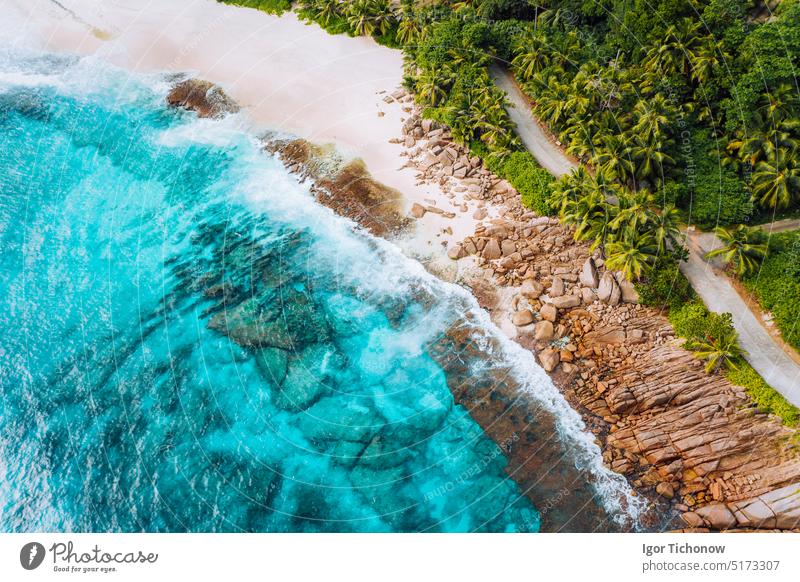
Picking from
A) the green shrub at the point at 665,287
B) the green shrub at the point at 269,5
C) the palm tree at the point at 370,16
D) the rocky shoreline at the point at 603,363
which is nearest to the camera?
the rocky shoreline at the point at 603,363

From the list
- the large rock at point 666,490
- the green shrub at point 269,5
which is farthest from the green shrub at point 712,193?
the green shrub at point 269,5

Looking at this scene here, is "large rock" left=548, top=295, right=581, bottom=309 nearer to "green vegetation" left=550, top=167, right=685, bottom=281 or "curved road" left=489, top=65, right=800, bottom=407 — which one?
"green vegetation" left=550, top=167, right=685, bottom=281

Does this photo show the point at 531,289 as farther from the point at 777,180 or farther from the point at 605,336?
the point at 777,180

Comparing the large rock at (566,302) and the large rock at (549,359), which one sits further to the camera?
the large rock at (566,302)

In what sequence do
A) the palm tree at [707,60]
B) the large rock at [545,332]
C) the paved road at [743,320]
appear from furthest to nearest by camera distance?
the palm tree at [707,60], the large rock at [545,332], the paved road at [743,320]

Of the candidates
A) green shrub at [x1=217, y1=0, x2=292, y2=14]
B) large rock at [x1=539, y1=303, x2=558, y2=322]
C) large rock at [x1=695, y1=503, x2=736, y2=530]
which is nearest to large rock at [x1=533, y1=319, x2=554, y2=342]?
large rock at [x1=539, y1=303, x2=558, y2=322]

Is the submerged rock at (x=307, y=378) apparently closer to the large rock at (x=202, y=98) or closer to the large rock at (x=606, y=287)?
the large rock at (x=606, y=287)

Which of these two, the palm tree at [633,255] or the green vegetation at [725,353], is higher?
the palm tree at [633,255]

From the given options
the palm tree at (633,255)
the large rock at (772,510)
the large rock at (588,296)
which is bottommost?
the large rock at (772,510)
